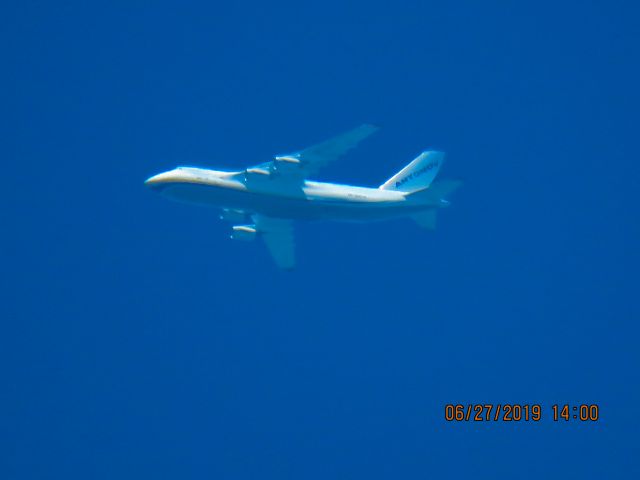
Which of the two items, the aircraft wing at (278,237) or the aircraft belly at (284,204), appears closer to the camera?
the aircraft belly at (284,204)

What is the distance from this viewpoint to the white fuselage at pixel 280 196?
31438 mm

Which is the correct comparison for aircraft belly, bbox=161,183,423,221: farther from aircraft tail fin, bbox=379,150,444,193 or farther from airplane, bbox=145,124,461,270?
aircraft tail fin, bbox=379,150,444,193

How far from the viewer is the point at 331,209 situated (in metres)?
33.4

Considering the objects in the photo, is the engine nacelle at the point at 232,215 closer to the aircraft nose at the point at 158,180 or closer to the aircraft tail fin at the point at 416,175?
the aircraft nose at the point at 158,180

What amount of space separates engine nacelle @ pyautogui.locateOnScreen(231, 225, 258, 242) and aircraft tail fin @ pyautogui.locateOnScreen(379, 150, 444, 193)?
710 cm

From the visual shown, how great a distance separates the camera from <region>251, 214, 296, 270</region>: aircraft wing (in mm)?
34781

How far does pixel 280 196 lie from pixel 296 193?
0.77m

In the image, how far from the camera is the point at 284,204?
108 ft

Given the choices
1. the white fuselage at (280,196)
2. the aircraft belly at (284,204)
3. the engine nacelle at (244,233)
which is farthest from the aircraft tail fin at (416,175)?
the engine nacelle at (244,233)

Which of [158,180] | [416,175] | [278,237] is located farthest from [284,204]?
[416,175]

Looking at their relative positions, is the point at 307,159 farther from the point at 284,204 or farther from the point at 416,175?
the point at 416,175

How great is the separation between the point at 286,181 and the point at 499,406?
17.4m

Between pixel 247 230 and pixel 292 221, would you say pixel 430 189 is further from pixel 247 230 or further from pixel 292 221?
pixel 247 230

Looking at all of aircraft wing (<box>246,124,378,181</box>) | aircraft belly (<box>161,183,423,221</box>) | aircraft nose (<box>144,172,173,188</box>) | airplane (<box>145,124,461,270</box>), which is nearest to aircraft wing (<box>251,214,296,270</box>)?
airplane (<box>145,124,461,270</box>)
